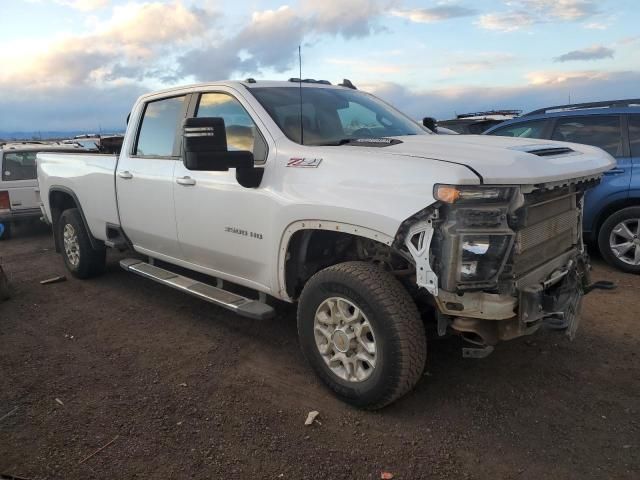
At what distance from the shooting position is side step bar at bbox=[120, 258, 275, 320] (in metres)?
3.82

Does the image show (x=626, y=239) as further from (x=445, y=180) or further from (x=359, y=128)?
(x=445, y=180)

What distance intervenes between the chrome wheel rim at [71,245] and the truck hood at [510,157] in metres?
4.40

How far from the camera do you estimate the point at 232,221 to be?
12.9 feet

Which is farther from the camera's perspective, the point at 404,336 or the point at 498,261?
the point at 404,336

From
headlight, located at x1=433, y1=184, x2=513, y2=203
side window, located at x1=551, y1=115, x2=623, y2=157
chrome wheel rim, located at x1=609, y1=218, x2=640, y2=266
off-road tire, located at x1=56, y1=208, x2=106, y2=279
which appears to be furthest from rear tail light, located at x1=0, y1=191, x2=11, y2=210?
chrome wheel rim, located at x1=609, y1=218, x2=640, y2=266

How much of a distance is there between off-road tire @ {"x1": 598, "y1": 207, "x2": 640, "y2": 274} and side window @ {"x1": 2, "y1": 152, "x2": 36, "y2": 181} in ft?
29.4

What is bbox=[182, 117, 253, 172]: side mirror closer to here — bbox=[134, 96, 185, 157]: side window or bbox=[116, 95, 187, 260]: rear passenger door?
bbox=[116, 95, 187, 260]: rear passenger door

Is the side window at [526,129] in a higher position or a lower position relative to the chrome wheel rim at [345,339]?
higher

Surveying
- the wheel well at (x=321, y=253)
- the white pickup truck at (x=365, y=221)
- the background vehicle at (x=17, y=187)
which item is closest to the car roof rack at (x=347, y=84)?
the white pickup truck at (x=365, y=221)

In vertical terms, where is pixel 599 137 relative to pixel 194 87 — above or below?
below

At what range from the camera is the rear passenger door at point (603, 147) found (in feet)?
19.3

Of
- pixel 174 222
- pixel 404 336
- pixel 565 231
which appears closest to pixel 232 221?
pixel 174 222

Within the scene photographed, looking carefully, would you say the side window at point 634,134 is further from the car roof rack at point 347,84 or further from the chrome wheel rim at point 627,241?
the car roof rack at point 347,84

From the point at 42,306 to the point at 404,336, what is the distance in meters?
4.27
